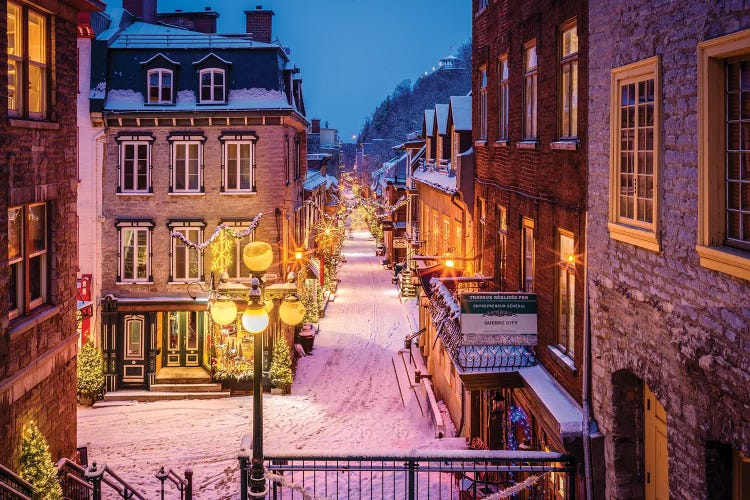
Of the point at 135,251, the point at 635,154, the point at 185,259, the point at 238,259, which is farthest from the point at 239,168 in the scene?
the point at 635,154

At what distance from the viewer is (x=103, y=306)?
82.1ft

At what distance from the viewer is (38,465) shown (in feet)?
38.0

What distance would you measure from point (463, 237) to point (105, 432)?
37.3 ft

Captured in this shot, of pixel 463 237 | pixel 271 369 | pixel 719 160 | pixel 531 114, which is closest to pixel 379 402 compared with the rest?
pixel 271 369

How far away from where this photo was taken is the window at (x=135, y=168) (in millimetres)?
25438

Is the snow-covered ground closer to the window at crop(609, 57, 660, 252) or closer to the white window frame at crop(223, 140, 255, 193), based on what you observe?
the white window frame at crop(223, 140, 255, 193)

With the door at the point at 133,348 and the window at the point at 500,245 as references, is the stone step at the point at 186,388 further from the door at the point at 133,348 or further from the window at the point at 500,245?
the window at the point at 500,245

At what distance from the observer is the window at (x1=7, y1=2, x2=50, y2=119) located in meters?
11.8

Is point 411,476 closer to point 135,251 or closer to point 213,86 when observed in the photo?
point 135,251

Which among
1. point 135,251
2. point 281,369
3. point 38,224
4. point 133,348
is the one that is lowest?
point 281,369

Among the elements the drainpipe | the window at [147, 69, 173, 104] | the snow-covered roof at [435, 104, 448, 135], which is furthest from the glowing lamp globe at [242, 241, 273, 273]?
the snow-covered roof at [435, 104, 448, 135]

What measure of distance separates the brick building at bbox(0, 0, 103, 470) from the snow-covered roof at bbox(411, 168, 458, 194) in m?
10.3

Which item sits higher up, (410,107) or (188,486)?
(410,107)

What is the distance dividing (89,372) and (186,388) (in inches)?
127
